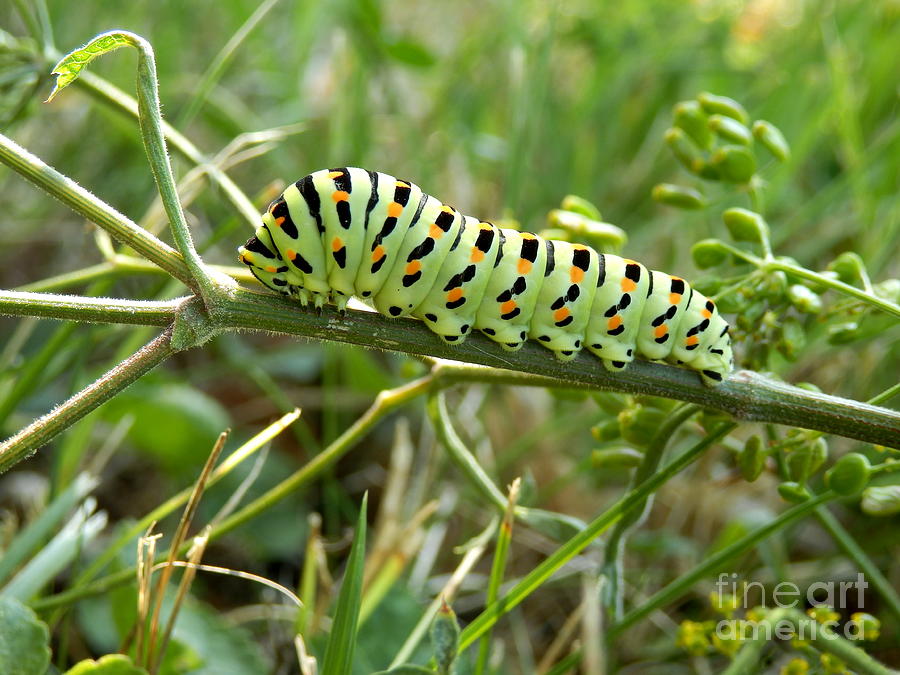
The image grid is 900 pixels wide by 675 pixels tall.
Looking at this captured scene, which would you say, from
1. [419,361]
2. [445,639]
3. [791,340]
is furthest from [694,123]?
[445,639]

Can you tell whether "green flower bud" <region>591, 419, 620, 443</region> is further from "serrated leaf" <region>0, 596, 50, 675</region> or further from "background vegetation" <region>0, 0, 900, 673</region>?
"serrated leaf" <region>0, 596, 50, 675</region>

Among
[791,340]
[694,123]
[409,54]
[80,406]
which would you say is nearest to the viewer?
[80,406]

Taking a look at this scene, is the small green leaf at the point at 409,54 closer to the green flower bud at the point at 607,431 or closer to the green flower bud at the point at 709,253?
the green flower bud at the point at 709,253

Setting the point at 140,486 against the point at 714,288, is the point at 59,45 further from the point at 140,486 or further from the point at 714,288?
the point at 714,288

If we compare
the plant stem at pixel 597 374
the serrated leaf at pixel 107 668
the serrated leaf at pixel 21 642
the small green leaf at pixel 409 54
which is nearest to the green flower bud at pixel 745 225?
the plant stem at pixel 597 374

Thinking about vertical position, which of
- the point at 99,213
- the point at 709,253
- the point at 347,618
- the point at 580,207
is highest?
the point at 580,207

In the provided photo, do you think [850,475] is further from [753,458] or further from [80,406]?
[80,406]

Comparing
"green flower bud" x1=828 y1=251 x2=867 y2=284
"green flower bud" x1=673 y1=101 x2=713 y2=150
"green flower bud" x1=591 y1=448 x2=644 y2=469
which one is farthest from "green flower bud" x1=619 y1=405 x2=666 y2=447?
"green flower bud" x1=673 y1=101 x2=713 y2=150
